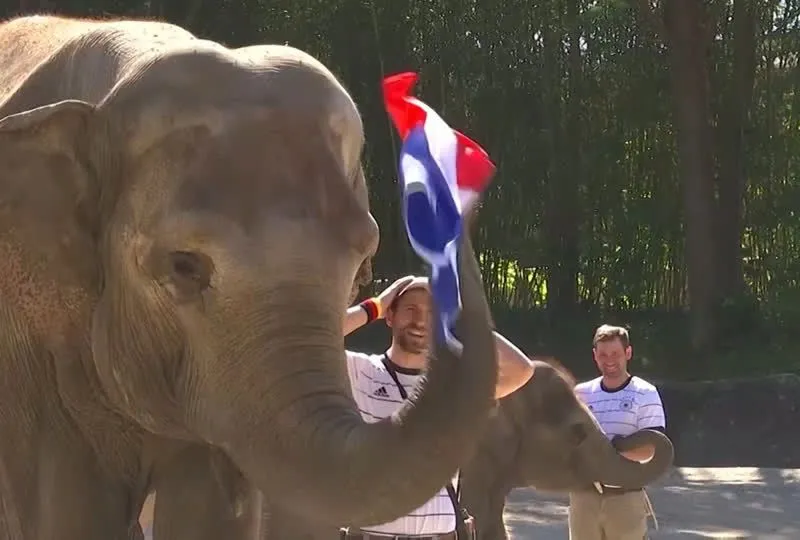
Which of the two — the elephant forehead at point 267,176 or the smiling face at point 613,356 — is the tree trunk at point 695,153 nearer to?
the smiling face at point 613,356

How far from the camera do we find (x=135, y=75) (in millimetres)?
2750

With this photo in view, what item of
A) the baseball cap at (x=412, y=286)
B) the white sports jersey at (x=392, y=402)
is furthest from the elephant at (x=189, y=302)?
the baseball cap at (x=412, y=286)

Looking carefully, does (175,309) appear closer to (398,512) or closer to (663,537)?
(398,512)

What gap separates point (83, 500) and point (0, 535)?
0.33m

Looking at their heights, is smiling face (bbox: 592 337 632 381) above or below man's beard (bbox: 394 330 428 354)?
below

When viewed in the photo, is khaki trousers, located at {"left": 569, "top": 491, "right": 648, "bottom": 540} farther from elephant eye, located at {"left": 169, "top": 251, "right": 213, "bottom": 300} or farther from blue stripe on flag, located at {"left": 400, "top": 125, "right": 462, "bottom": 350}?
blue stripe on flag, located at {"left": 400, "top": 125, "right": 462, "bottom": 350}

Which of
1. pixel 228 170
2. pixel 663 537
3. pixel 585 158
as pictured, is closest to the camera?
pixel 228 170

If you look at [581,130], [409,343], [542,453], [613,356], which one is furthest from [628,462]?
[581,130]

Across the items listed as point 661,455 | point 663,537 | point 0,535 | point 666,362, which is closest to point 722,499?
point 663,537

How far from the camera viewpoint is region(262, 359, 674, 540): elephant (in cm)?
655

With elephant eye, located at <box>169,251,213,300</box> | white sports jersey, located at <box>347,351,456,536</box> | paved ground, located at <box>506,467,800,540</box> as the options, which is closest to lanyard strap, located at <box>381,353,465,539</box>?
white sports jersey, located at <box>347,351,456,536</box>

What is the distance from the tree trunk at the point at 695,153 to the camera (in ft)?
52.1

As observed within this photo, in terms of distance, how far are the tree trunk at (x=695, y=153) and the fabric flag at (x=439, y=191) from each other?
1377 cm

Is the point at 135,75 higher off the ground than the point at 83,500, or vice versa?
the point at 135,75
